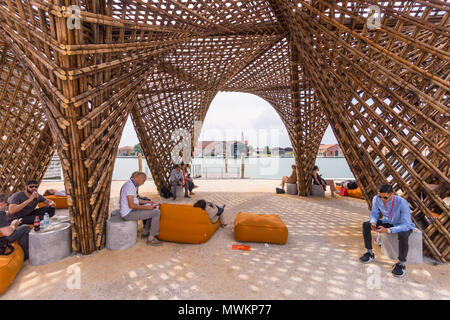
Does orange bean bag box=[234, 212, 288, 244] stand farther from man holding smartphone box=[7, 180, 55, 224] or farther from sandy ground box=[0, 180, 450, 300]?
man holding smartphone box=[7, 180, 55, 224]

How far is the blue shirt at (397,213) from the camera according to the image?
8.09 feet

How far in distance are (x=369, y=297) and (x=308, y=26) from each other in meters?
3.95

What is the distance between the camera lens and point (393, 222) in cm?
260

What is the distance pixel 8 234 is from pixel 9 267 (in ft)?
1.42

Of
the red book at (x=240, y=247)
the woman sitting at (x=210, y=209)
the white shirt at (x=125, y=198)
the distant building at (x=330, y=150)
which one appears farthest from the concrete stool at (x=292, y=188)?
the distant building at (x=330, y=150)

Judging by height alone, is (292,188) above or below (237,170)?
below

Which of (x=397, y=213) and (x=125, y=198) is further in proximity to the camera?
(x=125, y=198)

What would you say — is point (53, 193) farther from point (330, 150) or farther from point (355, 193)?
point (330, 150)

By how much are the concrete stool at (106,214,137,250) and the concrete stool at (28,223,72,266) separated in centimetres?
49

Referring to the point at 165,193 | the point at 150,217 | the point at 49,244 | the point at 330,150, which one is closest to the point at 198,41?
the point at 150,217

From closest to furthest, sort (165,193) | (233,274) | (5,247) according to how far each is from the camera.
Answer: (5,247), (233,274), (165,193)

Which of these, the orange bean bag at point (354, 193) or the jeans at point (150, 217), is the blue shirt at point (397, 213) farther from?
the orange bean bag at point (354, 193)

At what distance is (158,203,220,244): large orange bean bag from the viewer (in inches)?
126
